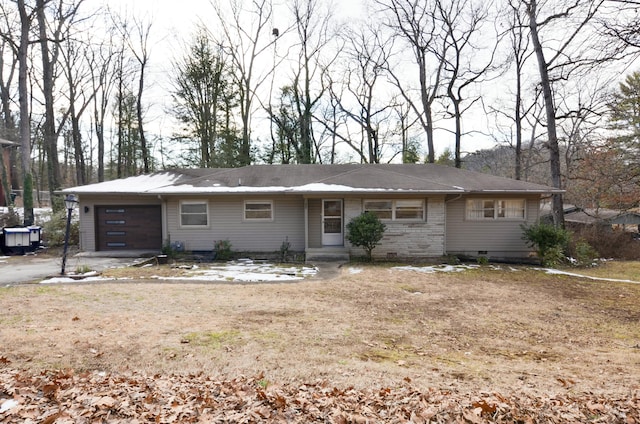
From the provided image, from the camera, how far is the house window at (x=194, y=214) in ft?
40.9

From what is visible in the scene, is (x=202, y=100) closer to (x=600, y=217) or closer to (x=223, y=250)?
(x=223, y=250)

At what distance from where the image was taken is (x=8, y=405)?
263 centimetres

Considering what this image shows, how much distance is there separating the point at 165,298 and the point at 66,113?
74.3ft

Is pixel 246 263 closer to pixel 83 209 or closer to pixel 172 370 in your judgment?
pixel 83 209

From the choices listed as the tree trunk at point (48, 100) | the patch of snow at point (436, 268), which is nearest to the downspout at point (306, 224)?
the patch of snow at point (436, 268)

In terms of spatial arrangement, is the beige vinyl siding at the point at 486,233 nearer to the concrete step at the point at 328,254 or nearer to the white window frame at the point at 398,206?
the white window frame at the point at 398,206

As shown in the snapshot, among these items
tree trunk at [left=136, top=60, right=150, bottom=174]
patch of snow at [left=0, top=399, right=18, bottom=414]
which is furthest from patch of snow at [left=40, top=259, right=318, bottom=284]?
tree trunk at [left=136, top=60, right=150, bottom=174]

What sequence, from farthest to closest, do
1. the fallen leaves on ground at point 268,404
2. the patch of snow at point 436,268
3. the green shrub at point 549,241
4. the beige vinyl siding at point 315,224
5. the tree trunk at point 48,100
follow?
the tree trunk at point 48,100 → the beige vinyl siding at point 315,224 → the green shrub at point 549,241 → the patch of snow at point 436,268 → the fallen leaves on ground at point 268,404

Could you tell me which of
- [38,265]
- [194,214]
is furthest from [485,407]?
[38,265]

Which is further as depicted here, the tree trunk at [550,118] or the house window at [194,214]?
the tree trunk at [550,118]

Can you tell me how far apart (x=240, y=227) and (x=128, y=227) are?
13.9 feet

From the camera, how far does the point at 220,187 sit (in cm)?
1222

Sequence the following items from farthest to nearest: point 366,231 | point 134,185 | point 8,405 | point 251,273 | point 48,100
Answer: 1. point 48,100
2. point 134,185
3. point 366,231
4. point 251,273
5. point 8,405

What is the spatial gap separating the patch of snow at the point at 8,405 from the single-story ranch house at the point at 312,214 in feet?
30.0
